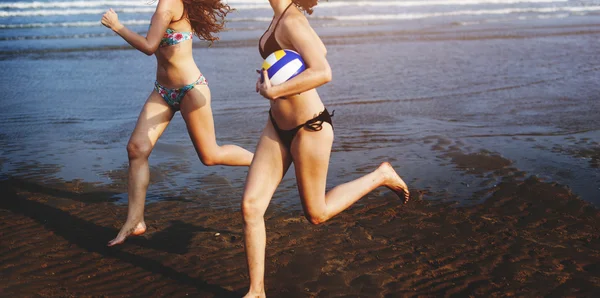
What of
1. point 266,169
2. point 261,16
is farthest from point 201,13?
point 261,16

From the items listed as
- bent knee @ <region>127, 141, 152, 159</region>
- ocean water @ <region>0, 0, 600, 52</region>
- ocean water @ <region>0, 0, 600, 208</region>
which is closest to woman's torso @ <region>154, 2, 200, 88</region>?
bent knee @ <region>127, 141, 152, 159</region>

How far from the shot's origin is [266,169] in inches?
160

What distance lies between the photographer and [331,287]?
4.44 metres

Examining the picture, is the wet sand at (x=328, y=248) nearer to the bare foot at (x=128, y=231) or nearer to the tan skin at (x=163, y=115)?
the bare foot at (x=128, y=231)

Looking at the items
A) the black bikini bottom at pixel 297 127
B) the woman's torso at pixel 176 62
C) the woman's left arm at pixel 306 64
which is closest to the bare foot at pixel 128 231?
the woman's torso at pixel 176 62

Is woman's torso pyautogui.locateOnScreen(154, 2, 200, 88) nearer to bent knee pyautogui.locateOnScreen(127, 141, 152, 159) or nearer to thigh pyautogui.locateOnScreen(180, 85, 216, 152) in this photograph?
thigh pyautogui.locateOnScreen(180, 85, 216, 152)

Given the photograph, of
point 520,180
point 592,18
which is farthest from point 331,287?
point 592,18

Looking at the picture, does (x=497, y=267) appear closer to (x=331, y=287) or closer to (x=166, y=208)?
(x=331, y=287)

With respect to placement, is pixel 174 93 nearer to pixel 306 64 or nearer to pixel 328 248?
pixel 328 248

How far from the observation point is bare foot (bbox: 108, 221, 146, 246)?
17.2 ft

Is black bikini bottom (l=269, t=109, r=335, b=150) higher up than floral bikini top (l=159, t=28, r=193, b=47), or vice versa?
floral bikini top (l=159, t=28, r=193, b=47)

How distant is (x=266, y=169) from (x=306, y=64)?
Result: 2.33 feet

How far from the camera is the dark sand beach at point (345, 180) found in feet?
15.1

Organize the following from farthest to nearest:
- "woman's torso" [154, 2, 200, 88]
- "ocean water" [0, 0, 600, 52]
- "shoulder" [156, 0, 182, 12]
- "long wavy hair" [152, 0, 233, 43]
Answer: "ocean water" [0, 0, 600, 52], "long wavy hair" [152, 0, 233, 43], "woman's torso" [154, 2, 200, 88], "shoulder" [156, 0, 182, 12]
